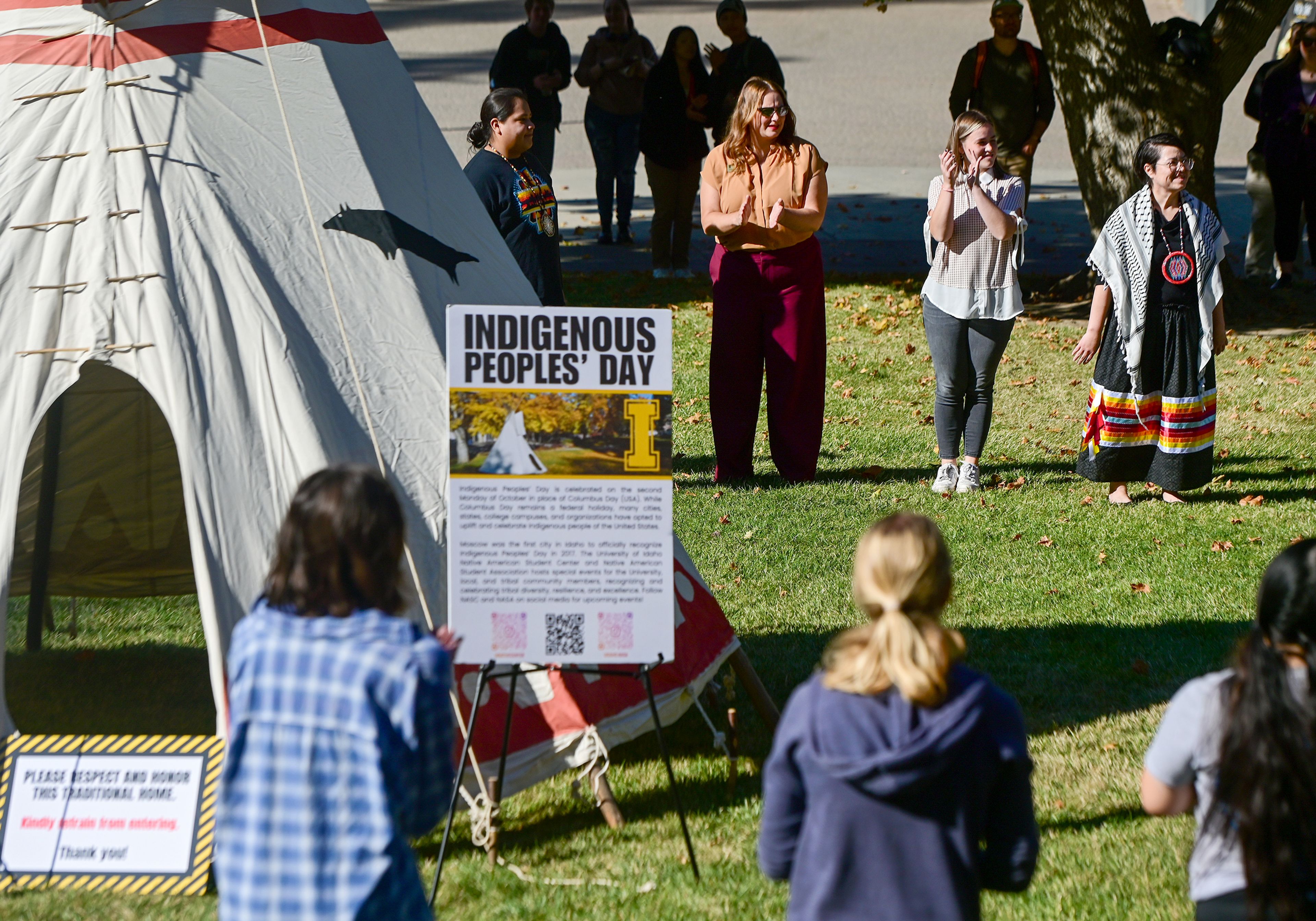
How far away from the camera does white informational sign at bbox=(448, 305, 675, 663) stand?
A: 13.8 feet

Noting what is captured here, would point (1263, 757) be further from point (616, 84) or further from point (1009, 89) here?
point (616, 84)

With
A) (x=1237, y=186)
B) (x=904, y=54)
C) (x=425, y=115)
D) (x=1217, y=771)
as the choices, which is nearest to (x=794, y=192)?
(x=425, y=115)

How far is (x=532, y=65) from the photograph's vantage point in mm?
13758

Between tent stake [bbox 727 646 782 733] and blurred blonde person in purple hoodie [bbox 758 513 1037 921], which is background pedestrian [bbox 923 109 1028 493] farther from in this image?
blurred blonde person in purple hoodie [bbox 758 513 1037 921]

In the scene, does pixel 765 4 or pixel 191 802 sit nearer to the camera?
pixel 191 802

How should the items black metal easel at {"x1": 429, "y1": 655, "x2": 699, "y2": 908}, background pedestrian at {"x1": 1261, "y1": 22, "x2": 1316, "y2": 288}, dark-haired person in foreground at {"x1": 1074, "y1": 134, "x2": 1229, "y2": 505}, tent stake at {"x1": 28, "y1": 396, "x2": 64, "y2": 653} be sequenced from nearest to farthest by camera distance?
black metal easel at {"x1": 429, "y1": 655, "x2": 699, "y2": 908}, tent stake at {"x1": 28, "y1": 396, "x2": 64, "y2": 653}, dark-haired person in foreground at {"x1": 1074, "y1": 134, "x2": 1229, "y2": 505}, background pedestrian at {"x1": 1261, "y1": 22, "x2": 1316, "y2": 288}

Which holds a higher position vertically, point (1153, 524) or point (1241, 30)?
point (1241, 30)

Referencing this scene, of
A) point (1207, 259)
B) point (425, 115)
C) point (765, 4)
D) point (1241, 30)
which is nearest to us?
point (425, 115)

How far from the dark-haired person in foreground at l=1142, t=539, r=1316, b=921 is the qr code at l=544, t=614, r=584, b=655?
6.43 feet

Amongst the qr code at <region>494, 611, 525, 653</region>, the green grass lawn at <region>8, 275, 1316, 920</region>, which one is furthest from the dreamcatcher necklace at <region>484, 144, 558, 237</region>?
the qr code at <region>494, 611, 525, 653</region>

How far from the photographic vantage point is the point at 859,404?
11.0 metres

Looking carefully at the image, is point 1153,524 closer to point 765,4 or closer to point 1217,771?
point 1217,771

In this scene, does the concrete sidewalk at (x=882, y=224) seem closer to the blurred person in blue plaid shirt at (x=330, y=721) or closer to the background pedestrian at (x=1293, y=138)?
the background pedestrian at (x=1293, y=138)

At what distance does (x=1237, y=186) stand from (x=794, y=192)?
42.5 ft
